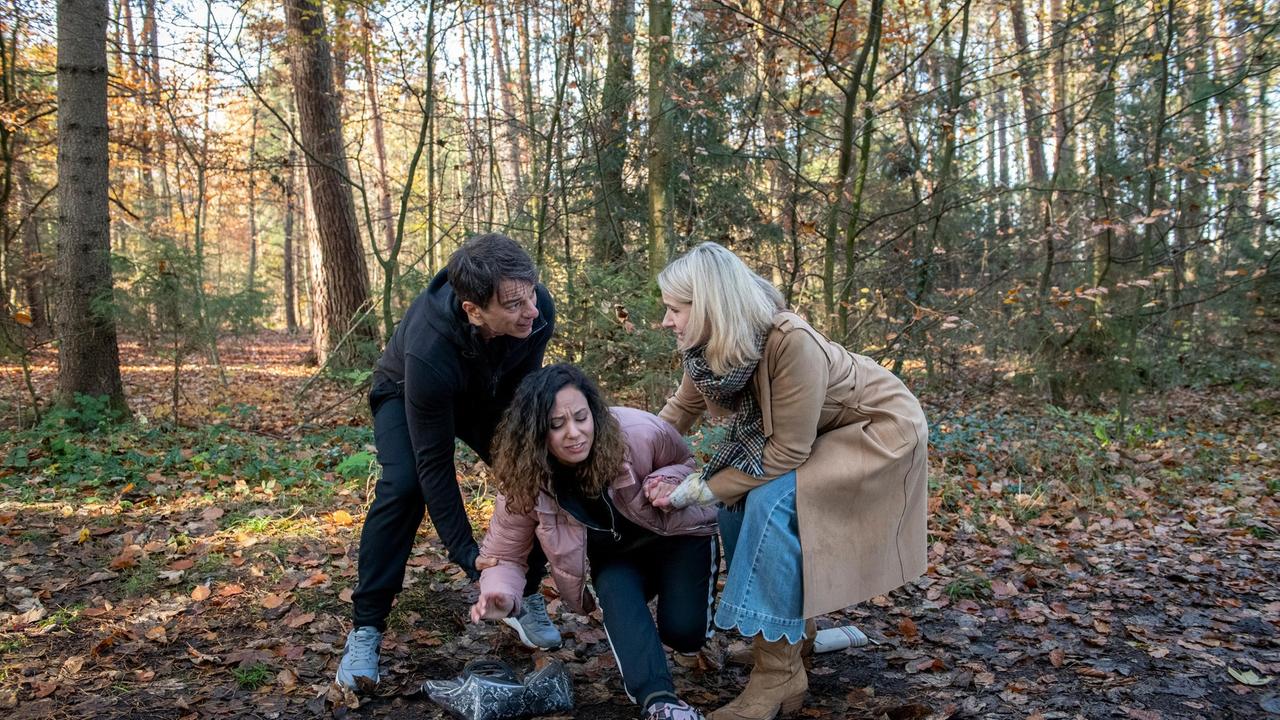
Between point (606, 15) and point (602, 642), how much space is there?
647 cm

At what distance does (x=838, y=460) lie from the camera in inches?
104

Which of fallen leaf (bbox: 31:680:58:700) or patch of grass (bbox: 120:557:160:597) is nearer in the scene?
fallen leaf (bbox: 31:680:58:700)

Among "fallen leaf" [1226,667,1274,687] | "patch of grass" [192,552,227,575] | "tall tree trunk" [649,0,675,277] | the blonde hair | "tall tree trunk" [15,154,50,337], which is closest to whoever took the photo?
the blonde hair

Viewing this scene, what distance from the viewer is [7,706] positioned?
285cm

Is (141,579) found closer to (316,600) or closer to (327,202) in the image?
(316,600)

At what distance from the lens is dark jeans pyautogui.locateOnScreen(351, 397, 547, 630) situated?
9.89 feet

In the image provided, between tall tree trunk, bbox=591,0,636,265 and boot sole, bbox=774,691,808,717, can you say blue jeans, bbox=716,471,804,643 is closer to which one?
boot sole, bbox=774,691,808,717

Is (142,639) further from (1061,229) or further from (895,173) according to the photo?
(895,173)

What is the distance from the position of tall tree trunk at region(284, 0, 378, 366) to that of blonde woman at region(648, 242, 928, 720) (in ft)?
21.4

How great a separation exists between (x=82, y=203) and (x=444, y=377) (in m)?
5.39

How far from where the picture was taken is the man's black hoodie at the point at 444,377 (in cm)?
281

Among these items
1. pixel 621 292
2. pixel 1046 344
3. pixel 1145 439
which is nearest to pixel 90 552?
pixel 621 292

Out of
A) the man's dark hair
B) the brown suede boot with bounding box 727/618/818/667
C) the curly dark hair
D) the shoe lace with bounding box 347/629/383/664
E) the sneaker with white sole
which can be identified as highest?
the man's dark hair

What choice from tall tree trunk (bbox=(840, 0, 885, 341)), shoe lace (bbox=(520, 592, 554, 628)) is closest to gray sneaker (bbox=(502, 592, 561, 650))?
shoe lace (bbox=(520, 592, 554, 628))
